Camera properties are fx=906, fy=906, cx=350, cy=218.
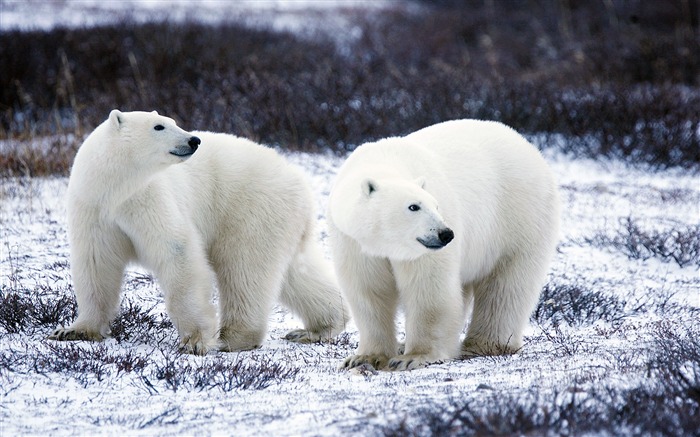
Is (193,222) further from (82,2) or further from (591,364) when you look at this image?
(82,2)

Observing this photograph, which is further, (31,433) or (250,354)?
(250,354)

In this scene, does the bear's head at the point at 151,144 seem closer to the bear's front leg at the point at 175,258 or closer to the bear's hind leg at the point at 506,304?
the bear's front leg at the point at 175,258

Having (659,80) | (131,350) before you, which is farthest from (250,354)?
(659,80)

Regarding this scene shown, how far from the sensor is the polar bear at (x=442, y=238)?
10.8 feet

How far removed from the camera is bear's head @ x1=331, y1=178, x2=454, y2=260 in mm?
3191

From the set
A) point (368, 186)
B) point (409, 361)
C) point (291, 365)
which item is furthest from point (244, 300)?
point (368, 186)

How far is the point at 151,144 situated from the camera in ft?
12.4

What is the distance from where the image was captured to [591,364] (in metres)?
3.28

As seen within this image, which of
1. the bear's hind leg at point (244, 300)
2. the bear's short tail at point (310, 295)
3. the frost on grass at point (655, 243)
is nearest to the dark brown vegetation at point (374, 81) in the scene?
the frost on grass at point (655, 243)

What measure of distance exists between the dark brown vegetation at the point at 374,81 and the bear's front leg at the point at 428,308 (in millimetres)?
4358

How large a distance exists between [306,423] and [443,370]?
93 cm

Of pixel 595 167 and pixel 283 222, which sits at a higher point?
pixel 283 222

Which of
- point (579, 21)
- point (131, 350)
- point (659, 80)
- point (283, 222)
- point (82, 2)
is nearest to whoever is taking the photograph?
point (131, 350)

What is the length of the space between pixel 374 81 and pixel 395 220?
711cm
